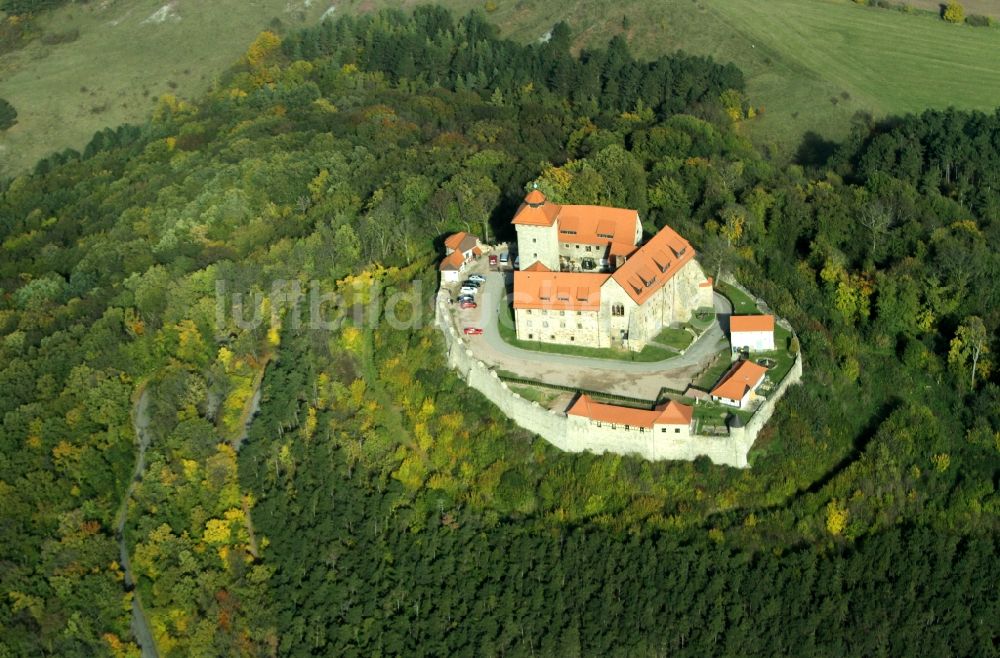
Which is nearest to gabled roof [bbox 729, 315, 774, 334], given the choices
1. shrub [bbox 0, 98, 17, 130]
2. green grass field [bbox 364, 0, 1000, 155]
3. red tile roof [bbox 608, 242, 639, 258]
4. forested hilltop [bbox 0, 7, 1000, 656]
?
forested hilltop [bbox 0, 7, 1000, 656]

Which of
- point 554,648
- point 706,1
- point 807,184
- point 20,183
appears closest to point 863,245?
point 807,184

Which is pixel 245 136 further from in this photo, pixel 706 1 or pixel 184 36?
pixel 706 1

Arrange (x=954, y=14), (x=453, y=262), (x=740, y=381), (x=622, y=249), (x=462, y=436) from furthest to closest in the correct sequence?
(x=954, y=14) → (x=453, y=262) → (x=622, y=249) → (x=462, y=436) → (x=740, y=381)

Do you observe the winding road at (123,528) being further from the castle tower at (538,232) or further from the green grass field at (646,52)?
the green grass field at (646,52)

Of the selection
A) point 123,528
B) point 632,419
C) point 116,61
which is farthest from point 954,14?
point 123,528

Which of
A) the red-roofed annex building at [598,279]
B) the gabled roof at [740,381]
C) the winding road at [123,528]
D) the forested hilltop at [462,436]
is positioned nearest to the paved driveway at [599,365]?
the red-roofed annex building at [598,279]

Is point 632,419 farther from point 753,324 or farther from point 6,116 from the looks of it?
point 6,116

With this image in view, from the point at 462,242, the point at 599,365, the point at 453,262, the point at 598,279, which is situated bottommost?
the point at 599,365
